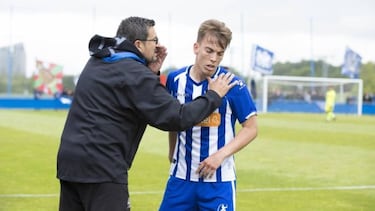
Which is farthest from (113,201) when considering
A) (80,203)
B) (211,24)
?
(211,24)

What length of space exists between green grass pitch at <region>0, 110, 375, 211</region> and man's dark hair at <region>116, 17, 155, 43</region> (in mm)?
5287

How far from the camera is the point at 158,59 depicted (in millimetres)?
5242

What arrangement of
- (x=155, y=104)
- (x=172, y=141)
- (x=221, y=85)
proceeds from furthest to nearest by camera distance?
(x=172, y=141) < (x=221, y=85) < (x=155, y=104)

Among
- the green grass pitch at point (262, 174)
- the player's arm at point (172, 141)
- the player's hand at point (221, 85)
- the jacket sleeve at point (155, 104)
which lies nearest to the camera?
the jacket sleeve at point (155, 104)

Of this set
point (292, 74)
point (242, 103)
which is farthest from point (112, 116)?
point (292, 74)

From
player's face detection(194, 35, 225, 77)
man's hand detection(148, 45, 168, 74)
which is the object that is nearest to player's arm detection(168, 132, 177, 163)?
player's face detection(194, 35, 225, 77)

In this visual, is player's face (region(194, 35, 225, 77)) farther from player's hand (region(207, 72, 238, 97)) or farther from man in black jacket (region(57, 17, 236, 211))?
man in black jacket (region(57, 17, 236, 211))

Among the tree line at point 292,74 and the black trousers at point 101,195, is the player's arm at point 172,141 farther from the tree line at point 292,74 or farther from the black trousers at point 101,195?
the tree line at point 292,74

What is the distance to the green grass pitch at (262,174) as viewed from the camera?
405 inches

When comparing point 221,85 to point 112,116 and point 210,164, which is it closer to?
point 210,164

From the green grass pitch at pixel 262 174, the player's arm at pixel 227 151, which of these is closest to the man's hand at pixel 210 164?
the player's arm at pixel 227 151

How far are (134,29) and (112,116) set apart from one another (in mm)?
615

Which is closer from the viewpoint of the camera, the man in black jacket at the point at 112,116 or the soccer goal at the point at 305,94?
the man in black jacket at the point at 112,116

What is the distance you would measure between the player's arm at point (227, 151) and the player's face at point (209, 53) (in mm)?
520
